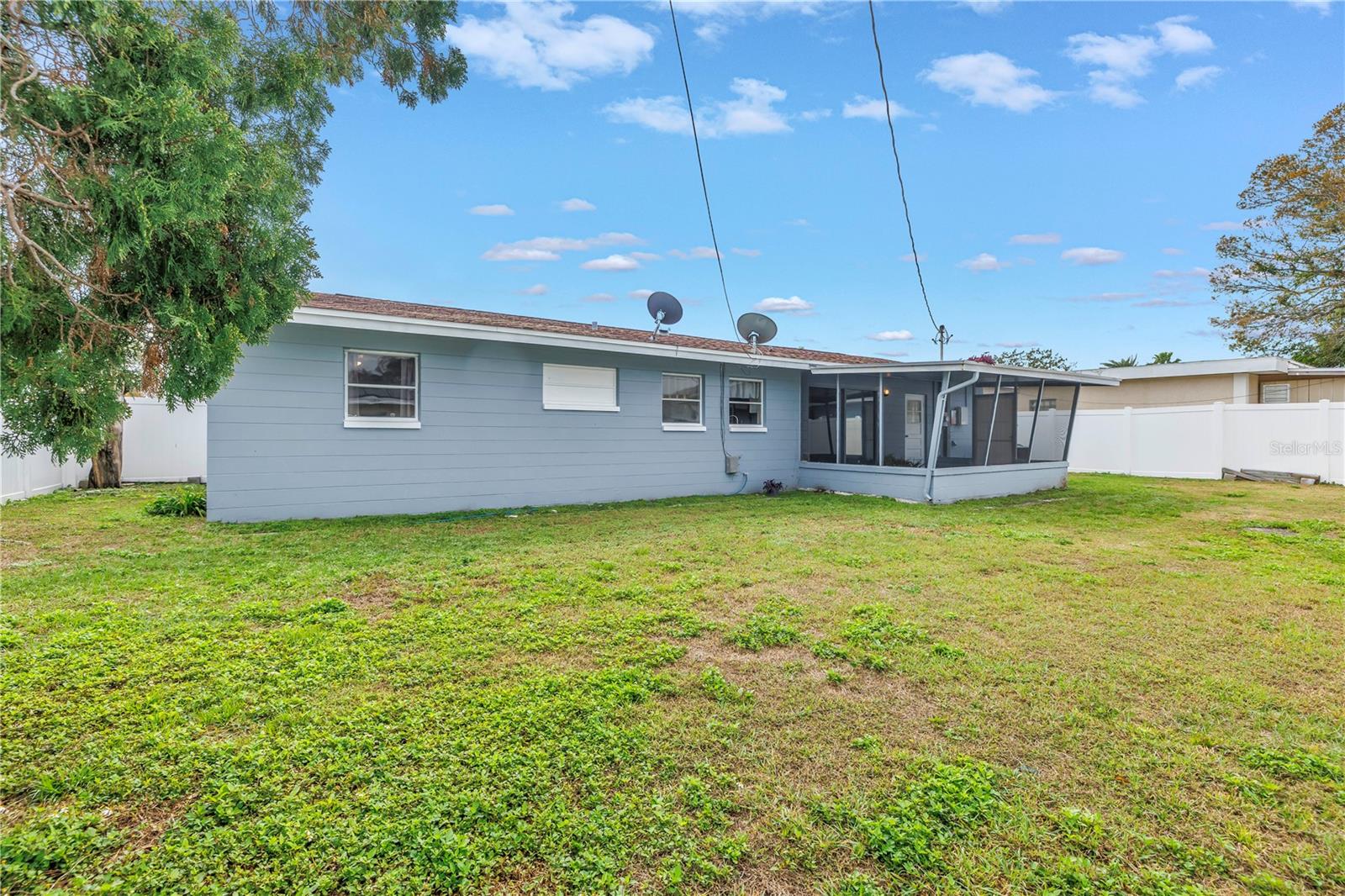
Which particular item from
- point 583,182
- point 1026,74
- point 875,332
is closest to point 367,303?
point 583,182

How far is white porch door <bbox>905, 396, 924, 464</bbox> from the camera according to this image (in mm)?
12359

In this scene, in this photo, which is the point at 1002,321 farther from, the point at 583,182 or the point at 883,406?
the point at 583,182

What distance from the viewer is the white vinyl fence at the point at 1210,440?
1522 cm

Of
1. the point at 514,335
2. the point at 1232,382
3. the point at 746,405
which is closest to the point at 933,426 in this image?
the point at 746,405

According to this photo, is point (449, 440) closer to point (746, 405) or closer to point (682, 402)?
point (682, 402)

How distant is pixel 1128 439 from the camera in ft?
59.6

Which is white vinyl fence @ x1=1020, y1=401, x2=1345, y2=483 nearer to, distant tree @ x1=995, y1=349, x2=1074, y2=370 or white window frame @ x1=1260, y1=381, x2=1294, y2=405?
white window frame @ x1=1260, y1=381, x2=1294, y2=405

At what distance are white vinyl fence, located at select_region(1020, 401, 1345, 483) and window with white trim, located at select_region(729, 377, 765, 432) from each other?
5.37 meters

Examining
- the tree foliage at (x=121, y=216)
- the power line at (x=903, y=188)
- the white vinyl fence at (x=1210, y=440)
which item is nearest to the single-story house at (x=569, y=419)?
the power line at (x=903, y=188)

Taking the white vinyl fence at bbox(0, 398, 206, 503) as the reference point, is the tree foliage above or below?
above

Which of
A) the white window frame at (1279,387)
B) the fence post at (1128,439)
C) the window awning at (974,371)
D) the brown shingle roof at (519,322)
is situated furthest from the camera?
the white window frame at (1279,387)

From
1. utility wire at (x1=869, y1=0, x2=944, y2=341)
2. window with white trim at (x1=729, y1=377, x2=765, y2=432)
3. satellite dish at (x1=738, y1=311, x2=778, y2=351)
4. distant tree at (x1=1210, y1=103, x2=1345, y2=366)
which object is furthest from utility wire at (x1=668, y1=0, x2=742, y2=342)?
distant tree at (x1=1210, y1=103, x2=1345, y2=366)

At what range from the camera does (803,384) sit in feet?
45.2

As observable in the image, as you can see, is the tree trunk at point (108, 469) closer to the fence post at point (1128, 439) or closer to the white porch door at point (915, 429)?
the white porch door at point (915, 429)
